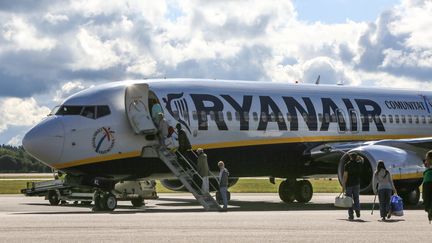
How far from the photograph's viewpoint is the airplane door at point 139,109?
2661cm

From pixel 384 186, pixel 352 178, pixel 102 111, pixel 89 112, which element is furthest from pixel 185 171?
pixel 384 186

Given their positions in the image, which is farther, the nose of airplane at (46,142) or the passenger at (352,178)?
the nose of airplane at (46,142)

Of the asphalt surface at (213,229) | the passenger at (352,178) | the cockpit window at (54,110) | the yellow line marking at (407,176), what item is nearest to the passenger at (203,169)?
the cockpit window at (54,110)

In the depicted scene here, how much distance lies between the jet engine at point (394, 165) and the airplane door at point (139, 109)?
6.81 metres

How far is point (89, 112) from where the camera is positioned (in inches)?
1043

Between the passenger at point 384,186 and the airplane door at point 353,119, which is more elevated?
the airplane door at point 353,119

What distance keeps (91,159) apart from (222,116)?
516 cm

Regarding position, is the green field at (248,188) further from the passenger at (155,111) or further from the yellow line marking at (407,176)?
the passenger at (155,111)

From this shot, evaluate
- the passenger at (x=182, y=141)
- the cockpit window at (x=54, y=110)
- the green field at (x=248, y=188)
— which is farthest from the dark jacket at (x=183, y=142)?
the green field at (x=248, y=188)

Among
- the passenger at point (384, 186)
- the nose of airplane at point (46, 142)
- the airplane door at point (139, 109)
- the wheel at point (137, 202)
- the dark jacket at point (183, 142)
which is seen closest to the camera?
the passenger at point (384, 186)

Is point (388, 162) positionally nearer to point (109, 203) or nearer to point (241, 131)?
point (241, 131)

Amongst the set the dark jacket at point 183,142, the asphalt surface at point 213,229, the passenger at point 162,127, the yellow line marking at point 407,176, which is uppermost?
the passenger at point 162,127

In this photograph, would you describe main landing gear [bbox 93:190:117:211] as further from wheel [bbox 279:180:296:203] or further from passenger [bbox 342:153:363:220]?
wheel [bbox 279:180:296:203]

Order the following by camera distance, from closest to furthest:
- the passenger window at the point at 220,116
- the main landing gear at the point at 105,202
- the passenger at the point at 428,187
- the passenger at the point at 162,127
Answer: the passenger at the point at 428,187
the main landing gear at the point at 105,202
the passenger at the point at 162,127
the passenger window at the point at 220,116
